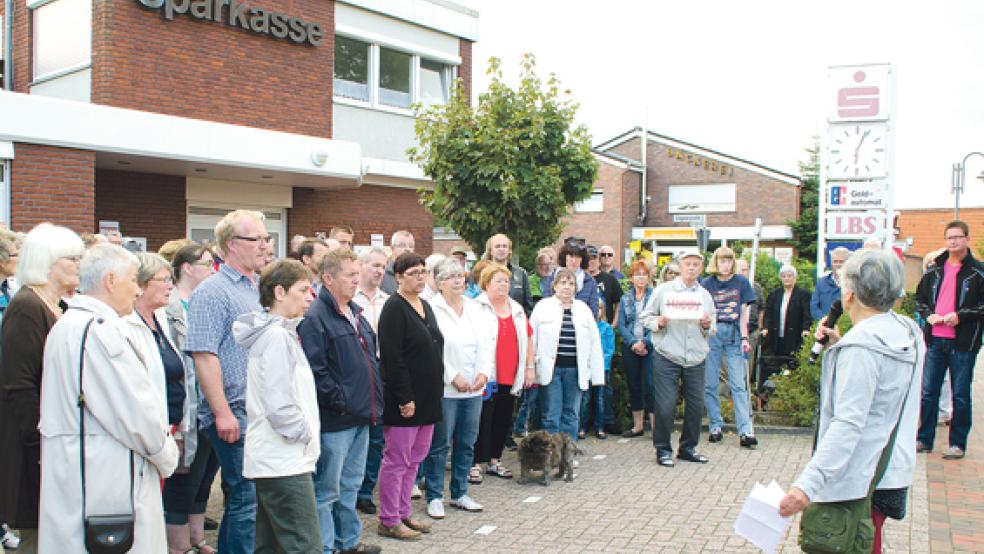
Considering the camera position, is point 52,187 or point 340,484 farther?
point 52,187

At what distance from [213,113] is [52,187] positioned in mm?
4222

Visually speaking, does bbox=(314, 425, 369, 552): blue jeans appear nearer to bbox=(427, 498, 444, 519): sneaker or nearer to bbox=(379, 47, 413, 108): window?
bbox=(427, 498, 444, 519): sneaker

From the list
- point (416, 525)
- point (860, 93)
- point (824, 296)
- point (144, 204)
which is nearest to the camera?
point (416, 525)

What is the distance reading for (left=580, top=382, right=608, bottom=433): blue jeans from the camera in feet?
30.9

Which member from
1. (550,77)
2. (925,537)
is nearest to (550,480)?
(925,537)

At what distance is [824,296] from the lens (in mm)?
10258

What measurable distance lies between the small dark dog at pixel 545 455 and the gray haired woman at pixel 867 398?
381 centimetres

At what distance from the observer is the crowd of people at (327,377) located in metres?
3.28

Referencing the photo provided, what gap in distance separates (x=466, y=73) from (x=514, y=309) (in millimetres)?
14089

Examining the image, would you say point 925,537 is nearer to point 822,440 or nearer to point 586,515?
point 586,515

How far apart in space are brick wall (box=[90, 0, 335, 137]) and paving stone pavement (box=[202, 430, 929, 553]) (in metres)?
9.68

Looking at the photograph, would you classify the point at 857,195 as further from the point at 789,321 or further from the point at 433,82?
the point at 433,82

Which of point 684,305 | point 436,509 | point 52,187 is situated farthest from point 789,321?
point 52,187

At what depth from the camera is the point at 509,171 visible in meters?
11.5
